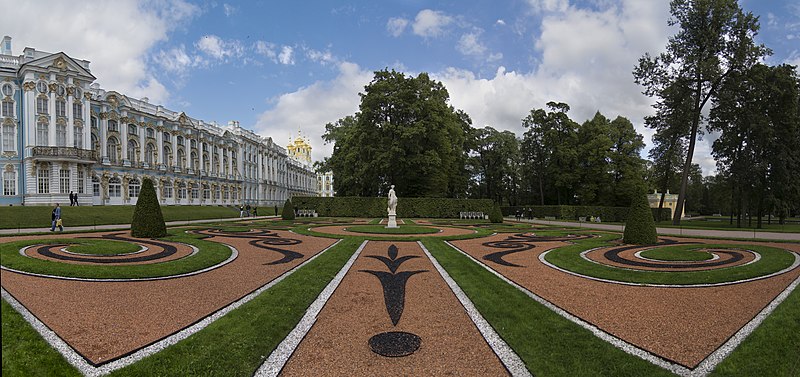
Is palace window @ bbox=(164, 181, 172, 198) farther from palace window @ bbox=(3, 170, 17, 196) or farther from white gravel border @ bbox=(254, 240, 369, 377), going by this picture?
white gravel border @ bbox=(254, 240, 369, 377)

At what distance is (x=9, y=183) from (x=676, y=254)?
5556cm

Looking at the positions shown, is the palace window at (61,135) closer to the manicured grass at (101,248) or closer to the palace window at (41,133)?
the palace window at (41,133)

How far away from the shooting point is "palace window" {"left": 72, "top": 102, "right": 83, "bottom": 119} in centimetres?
4438

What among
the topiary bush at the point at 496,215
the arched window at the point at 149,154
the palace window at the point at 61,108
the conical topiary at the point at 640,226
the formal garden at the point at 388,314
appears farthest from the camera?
the arched window at the point at 149,154

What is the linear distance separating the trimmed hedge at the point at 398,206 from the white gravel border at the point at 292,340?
33.9m

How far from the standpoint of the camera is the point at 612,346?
228 inches

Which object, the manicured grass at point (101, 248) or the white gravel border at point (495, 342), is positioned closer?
the white gravel border at point (495, 342)

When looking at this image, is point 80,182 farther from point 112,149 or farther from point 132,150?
point 132,150

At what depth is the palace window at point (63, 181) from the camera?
42172 mm

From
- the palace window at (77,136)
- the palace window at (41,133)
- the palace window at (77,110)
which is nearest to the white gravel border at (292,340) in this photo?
the palace window at (41,133)

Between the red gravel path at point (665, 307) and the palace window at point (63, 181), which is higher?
the palace window at point (63, 181)

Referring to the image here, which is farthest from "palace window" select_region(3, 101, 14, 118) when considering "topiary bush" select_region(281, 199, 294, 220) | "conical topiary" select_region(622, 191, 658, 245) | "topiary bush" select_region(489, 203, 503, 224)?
"conical topiary" select_region(622, 191, 658, 245)

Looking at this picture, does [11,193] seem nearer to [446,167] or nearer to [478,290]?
[446,167]

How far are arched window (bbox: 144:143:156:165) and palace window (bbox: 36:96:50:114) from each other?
14.9 m
